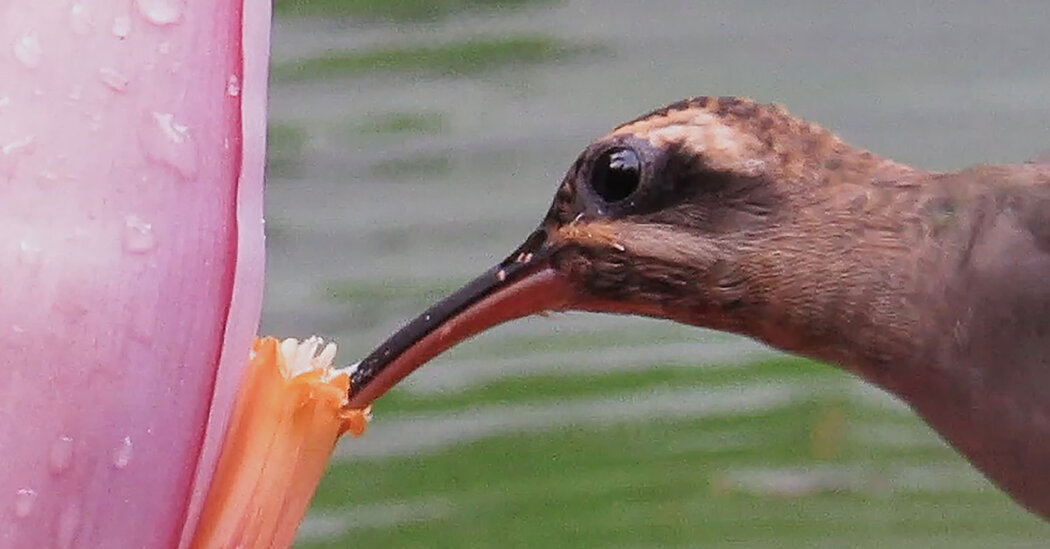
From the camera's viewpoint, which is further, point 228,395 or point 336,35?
point 336,35

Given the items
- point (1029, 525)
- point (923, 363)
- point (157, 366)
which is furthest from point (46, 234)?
point (1029, 525)

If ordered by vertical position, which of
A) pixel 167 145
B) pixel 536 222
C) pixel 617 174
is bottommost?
pixel 536 222

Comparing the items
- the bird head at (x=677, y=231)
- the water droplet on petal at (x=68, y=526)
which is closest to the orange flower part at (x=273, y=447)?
the water droplet on petal at (x=68, y=526)

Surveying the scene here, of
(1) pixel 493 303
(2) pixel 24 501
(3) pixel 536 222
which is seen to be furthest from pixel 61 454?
(3) pixel 536 222

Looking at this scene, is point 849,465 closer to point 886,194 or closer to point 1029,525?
point 1029,525

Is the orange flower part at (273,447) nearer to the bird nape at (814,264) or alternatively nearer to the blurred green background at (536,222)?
the bird nape at (814,264)

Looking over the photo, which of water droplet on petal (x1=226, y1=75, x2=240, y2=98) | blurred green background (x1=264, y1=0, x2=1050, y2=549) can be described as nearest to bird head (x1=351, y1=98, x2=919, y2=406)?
Answer: blurred green background (x1=264, y1=0, x2=1050, y2=549)

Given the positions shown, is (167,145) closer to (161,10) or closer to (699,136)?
(161,10)
